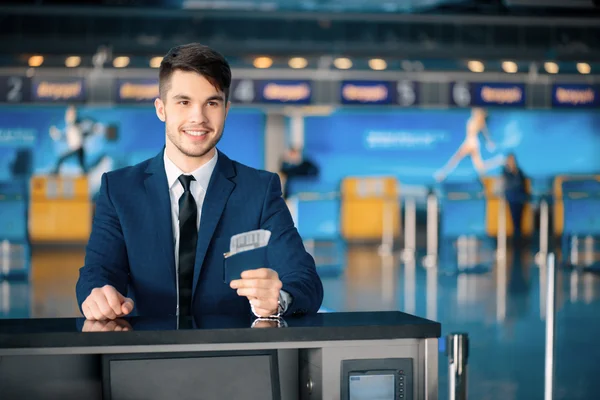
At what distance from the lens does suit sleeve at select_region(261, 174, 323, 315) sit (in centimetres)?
192

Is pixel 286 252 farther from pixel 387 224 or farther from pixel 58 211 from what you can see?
pixel 387 224

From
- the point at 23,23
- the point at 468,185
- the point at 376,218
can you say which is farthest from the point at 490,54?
the point at 23,23

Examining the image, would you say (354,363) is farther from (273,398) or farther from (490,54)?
(490,54)

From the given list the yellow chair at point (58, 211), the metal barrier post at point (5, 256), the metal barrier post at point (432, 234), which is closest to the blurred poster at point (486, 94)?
the metal barrier post at point (432, 234)

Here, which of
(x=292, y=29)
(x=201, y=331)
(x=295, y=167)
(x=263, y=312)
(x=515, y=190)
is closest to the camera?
(x=201, y=331)

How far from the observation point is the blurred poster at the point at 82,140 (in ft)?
40.8

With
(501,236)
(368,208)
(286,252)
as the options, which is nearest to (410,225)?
(368,208)

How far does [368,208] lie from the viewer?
12742 millimetres

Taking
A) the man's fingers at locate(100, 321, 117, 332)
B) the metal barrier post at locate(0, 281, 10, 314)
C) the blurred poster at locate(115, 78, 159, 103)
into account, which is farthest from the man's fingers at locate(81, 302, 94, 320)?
the blurred poster at locate(115, 78, 159, 103)

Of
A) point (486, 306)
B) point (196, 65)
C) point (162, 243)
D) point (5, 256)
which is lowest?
point (486, 306)

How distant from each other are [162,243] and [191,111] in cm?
30

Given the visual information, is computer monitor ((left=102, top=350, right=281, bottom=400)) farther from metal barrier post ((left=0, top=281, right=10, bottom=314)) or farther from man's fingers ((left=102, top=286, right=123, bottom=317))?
metal barrier post ((left=0, top=281, right=10, bottom=314))

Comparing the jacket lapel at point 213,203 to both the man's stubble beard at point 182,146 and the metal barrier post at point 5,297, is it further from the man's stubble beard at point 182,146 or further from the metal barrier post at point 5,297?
the metal barrier post at point 5,297

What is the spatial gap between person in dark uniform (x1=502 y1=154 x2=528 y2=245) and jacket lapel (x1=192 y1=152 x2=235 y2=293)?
10608 millimetres
